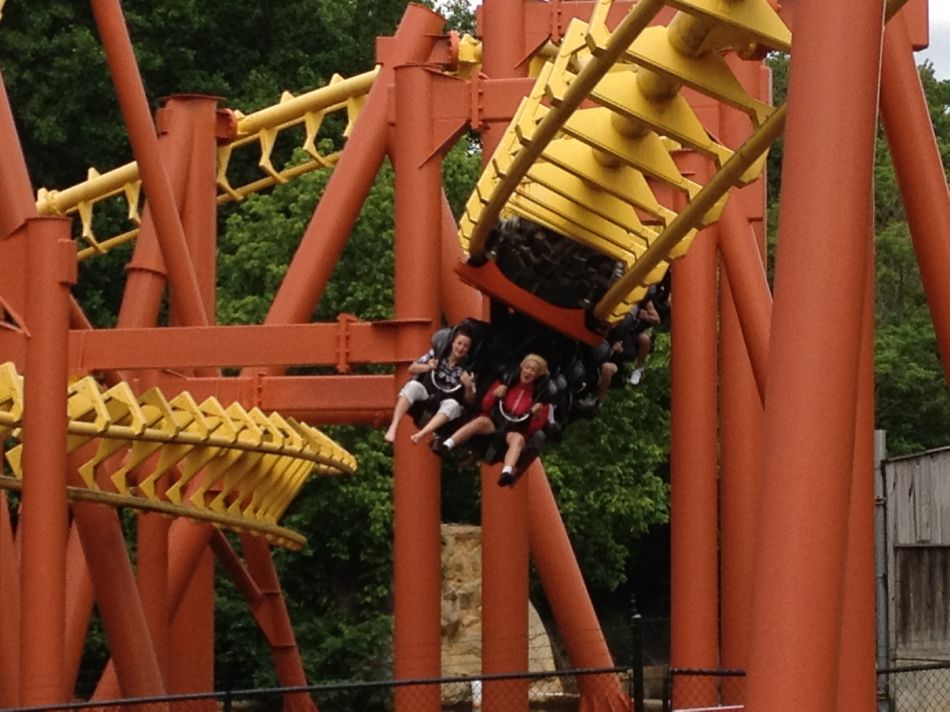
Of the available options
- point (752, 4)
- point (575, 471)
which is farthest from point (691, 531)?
point (575, 471)

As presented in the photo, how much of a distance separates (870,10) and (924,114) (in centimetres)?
330

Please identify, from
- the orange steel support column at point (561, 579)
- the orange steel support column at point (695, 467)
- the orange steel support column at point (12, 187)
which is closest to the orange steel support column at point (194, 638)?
the orange steel support column at point (561, 579)

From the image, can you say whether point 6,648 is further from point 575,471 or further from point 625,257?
point 575,471

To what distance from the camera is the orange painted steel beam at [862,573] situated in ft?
22.7

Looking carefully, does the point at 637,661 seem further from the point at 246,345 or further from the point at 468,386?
the point at 246,345

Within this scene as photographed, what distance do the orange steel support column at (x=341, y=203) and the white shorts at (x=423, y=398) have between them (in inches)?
96.0

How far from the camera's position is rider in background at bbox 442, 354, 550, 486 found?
34.9ft

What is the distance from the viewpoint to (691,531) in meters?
12.9

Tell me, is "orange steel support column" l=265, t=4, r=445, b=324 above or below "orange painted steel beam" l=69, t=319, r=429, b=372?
above

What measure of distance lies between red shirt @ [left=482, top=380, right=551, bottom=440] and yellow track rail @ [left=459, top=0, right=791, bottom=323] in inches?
21.9

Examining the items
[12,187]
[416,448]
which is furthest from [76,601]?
[416,448]

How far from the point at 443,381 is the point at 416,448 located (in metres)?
0.56

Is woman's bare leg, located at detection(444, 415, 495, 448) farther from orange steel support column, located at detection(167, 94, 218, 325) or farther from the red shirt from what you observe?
orange steel support column, located at detection(167, 94, 218, 325)

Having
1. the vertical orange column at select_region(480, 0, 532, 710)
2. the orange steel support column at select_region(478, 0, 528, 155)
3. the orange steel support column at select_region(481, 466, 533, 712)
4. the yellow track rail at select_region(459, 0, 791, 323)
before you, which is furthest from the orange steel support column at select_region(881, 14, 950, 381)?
the orange steel support column at select_region(478, 0, 528, 155)
